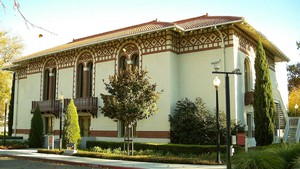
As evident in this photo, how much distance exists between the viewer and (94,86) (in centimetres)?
2698

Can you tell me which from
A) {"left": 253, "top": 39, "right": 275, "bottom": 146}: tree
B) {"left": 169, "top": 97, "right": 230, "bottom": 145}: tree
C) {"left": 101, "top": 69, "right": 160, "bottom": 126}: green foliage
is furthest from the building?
{"left": 101, "top": 69, "right": 160, "bottom": 126}: green foliage

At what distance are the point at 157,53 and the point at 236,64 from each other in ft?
18.1

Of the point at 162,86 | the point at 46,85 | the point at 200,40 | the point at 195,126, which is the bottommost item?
the point at 195,126

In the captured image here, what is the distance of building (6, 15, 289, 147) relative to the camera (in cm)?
2230

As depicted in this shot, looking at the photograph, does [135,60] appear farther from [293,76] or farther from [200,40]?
[293,76]

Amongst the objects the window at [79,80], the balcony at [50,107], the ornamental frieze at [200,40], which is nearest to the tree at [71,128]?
the window at [79,80]

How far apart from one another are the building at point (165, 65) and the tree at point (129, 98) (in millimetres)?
3114

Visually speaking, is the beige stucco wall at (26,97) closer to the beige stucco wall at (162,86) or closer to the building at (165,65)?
the building at (165,65)

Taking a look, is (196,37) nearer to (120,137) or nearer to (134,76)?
(134,76)

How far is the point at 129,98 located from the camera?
63.4 feet

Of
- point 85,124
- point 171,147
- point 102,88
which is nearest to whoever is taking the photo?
point 171,147

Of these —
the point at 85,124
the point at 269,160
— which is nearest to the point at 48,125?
the point at 85,124

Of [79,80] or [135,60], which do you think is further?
[79,80]

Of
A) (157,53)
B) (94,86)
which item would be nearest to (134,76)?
(157,53)
